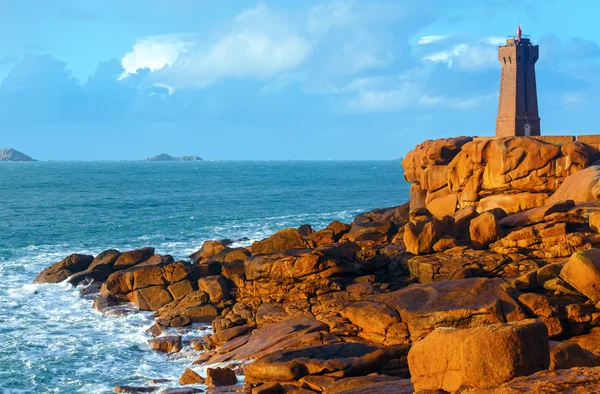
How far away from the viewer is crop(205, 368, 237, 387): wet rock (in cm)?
2211

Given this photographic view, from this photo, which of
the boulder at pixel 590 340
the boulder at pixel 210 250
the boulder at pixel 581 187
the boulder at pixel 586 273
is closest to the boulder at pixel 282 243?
the boulder at pixel 210 250

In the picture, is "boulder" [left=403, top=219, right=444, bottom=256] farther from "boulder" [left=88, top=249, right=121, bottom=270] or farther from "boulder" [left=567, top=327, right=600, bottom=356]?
"boulder" [left=88, top=249, right=121, bottom=270]

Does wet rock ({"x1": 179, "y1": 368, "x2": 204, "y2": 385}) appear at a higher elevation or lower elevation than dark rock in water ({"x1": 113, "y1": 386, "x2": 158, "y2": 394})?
higher

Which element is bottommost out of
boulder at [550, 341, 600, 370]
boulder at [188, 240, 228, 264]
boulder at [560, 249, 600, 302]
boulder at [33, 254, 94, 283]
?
boulder at [33, 254, 94, 283]

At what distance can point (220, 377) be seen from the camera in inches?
876

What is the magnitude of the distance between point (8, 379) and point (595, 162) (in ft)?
114

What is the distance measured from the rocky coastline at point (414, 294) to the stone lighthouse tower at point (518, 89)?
1759 centimetres

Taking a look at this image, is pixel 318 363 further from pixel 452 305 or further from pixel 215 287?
pixel 215 287

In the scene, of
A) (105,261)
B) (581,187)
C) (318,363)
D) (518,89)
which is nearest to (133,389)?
(318,363)

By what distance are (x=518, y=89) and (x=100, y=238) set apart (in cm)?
4074

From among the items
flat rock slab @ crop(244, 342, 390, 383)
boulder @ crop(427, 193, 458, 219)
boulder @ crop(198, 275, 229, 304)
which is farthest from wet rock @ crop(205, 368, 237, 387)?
boulder @ crop(427, 193, 458, 219)

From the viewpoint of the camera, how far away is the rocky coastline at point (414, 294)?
12914mm

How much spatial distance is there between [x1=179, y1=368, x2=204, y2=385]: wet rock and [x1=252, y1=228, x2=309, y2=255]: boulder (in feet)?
42.9

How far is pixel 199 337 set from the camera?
96.4ft
